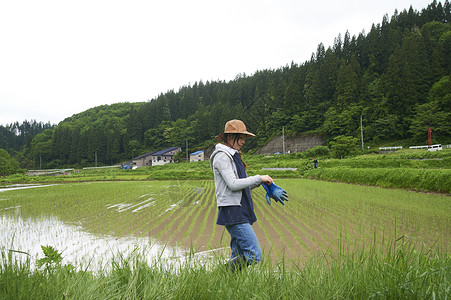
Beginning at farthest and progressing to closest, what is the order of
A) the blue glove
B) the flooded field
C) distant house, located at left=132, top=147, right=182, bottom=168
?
distant house, located at left=132, top=147, right=182, bottom=168, the flooded field, the blue glove

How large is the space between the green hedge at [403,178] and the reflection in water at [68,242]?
30.0ft

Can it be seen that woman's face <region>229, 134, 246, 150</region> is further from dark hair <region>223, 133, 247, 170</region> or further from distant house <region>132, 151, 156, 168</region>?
distant house <region>132, 151, 156, 168</region>

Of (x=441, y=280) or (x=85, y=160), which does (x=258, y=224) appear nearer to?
(x=441, y=280)

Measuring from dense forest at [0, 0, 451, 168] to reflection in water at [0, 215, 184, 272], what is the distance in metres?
33.0

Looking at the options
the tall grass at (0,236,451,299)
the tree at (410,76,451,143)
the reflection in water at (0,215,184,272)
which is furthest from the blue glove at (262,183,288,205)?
the tree at (410,76,451,143)

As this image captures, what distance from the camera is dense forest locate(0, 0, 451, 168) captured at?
1319 inches

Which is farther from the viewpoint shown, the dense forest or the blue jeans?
the dense forest

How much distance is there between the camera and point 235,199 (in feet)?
7.26

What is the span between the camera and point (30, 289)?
129 centimetres

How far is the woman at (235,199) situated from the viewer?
2.16 meters

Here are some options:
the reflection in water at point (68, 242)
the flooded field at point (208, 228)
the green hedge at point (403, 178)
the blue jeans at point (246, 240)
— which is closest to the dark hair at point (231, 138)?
the blue jeans at point (246, 240)

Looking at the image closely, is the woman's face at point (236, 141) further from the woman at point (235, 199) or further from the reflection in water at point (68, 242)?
the reflection in water at point (68, 242)

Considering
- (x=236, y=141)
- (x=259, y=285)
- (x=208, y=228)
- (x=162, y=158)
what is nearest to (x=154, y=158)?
(x=162, y=158)

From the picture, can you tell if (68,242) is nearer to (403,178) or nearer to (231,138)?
(231,138)
